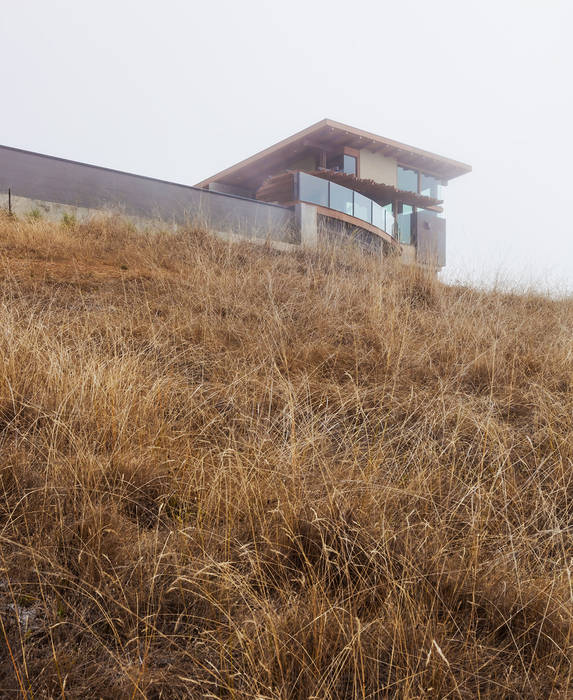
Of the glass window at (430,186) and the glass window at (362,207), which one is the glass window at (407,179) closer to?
the glass window at (430,186)

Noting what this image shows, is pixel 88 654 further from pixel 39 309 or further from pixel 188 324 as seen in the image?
pixel 39 309

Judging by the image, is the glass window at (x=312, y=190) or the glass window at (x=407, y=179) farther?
the glass window at (x=407, y=179)

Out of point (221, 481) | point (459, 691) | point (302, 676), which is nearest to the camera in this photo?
point (459, 691)

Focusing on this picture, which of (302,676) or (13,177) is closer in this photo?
(302,676)

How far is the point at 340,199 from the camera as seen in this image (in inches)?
621

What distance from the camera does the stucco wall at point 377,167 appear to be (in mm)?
21953

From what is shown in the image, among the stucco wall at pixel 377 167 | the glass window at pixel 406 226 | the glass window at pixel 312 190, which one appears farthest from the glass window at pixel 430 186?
the glass window at pixel 312 190

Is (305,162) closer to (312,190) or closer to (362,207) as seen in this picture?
(362,207)

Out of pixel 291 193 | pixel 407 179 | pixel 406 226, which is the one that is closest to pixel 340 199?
pixel 291 193

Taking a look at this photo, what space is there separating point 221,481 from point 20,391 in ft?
4.57

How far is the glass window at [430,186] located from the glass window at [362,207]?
10075mm

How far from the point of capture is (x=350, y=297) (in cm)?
512

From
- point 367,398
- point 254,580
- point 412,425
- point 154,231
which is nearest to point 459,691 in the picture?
point 254,580

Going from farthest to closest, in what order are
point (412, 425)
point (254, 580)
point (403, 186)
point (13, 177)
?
point (403, 186) < point (13, 177) < point (412, 425) < point (254, 580)
